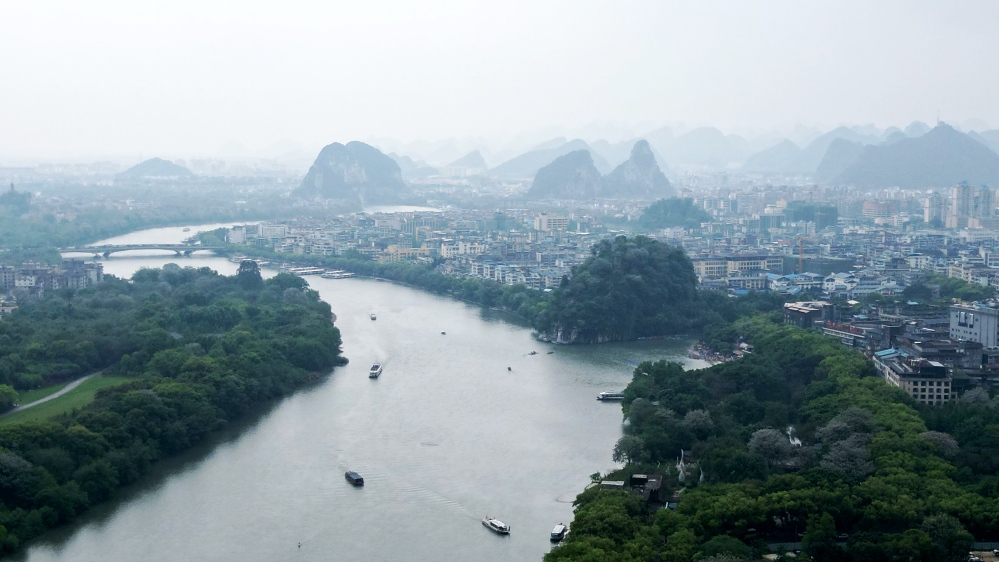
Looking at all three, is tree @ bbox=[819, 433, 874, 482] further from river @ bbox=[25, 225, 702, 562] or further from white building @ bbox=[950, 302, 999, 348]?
white building @ bbox=[950, 302, 999, 348]

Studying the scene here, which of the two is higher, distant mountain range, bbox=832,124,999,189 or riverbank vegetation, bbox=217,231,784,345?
distant mountain range, bbox=832,124,999,189

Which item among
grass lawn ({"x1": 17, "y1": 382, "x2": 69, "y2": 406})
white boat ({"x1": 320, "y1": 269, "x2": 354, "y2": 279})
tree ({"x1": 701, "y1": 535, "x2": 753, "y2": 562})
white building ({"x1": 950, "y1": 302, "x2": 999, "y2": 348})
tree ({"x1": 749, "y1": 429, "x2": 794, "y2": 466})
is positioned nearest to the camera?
tree ({"x1": 701, "y1": 535, "x2": 753, "y2": 562})

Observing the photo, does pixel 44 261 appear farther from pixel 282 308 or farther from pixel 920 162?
pixel 920 162

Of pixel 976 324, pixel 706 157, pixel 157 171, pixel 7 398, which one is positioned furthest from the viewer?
pixel 706 157

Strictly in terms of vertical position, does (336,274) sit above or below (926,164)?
below

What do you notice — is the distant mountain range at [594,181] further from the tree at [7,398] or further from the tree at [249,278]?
the tree at [7,398]

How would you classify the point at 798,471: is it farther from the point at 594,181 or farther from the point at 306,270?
the point at 594,181

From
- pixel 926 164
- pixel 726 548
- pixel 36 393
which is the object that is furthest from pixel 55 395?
pixel 926 164

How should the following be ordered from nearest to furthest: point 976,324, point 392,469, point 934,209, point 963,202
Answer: point 392,469 → point 976,324 → point 963,202 → point 934,209

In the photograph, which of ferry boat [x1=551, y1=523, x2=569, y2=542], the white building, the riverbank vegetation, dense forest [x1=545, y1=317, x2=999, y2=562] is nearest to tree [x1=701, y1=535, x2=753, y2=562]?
dense forest [x1=545, y1=317, x2=999, y2=562]
